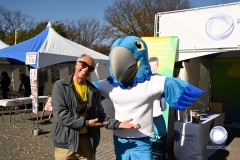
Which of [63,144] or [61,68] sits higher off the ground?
[61,68]

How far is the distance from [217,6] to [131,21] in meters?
23.9

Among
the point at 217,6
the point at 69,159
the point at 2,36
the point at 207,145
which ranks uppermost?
the point at 2,36

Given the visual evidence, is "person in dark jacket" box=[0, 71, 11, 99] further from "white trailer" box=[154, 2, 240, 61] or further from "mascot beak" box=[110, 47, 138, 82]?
"mascot beak" box=[110, 47, 138, 82]

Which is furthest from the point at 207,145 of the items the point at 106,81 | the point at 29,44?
the point at 29,44

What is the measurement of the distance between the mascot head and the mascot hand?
0.81ft

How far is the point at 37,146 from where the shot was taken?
19.2 ft

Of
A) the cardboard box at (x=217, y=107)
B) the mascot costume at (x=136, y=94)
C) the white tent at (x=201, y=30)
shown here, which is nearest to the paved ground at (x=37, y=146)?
the cardboard box at (x=217, y=107)

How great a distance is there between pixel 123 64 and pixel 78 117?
782 millimetres

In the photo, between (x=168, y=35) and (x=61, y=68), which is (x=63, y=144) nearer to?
(x=168, y=35)

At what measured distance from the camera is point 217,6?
5266 millimetres

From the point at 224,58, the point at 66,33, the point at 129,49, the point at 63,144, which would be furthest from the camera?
the point at 66,33

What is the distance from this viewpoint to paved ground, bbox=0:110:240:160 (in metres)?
5.23

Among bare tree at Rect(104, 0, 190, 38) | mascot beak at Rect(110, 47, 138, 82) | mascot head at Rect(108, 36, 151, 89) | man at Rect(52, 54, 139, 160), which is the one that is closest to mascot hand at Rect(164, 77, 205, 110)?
mascot head at Rect(108, 36, 151, 89)

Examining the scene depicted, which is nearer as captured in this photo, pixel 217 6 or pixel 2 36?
pixel 217 6
